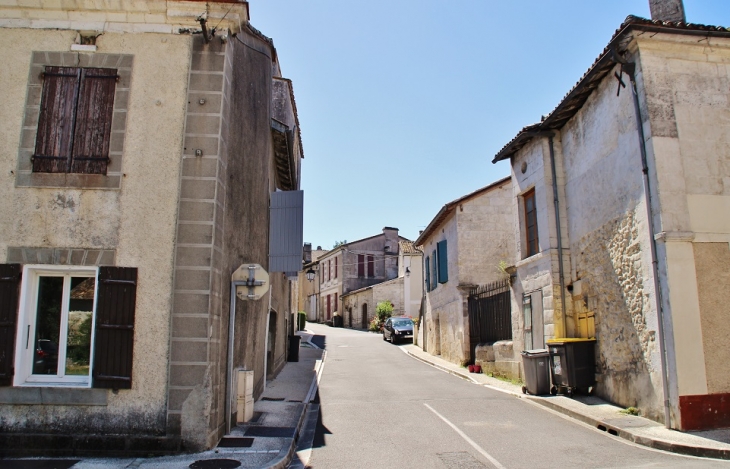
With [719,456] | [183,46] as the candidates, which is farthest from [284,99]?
[719,456]

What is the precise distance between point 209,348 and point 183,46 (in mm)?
4276

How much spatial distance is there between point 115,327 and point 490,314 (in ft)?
40.0

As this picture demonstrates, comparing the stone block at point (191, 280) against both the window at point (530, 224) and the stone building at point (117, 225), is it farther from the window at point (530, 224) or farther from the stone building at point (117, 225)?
the window at point (530, 224)

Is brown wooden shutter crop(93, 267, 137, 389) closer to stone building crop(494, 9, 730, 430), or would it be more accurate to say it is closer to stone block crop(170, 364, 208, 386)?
stone block crop(170, 364, 208, 386)

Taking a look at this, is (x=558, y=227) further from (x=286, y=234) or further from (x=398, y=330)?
(x=398, y=330)

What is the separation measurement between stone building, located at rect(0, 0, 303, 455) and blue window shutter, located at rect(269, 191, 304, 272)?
2.33 m

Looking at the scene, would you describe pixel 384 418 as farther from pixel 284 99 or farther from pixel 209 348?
pixel 284 99

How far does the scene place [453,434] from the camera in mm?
7926

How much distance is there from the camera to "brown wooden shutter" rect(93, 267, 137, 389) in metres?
6.76

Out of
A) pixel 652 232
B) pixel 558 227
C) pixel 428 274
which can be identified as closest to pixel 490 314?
pixel 558 227

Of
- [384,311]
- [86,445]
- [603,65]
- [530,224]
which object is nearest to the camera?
[86,445]

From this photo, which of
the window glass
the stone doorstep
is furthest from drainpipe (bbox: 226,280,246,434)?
the window glass

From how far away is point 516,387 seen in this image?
12688mm

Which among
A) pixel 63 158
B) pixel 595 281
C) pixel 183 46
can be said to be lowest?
pixel 595 281
